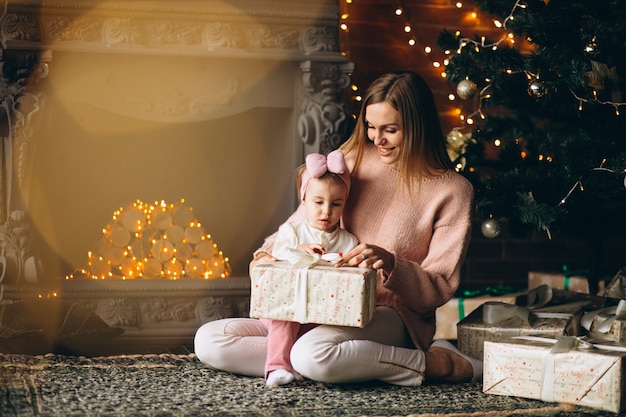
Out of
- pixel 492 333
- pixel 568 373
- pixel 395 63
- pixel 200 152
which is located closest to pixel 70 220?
pixel 200 152

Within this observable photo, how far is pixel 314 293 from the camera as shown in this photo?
2100 mm

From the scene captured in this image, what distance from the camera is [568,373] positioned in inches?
80.4

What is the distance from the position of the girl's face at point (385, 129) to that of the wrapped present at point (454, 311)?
3.40ft

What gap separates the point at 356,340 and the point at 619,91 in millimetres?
1192

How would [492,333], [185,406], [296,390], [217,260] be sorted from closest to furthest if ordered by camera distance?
[185,406] < [296,390] < [492,333] < [217,260]

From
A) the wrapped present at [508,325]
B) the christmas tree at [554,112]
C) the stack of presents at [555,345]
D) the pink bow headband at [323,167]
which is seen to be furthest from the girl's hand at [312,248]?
the christmas tree at [554,112]

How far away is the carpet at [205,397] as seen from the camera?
1.93m

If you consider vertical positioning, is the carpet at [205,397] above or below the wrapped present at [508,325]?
Answer: below

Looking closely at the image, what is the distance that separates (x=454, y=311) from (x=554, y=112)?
0.91 meters

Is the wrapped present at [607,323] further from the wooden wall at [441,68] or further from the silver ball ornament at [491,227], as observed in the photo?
the wooden wall at [441,68]

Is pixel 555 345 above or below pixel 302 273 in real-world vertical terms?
below

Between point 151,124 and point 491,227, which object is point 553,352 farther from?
point 151,124

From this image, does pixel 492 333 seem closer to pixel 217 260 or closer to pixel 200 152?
pixel 217 260

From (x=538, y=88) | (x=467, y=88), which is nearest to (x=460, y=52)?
(x=467, y=88)
